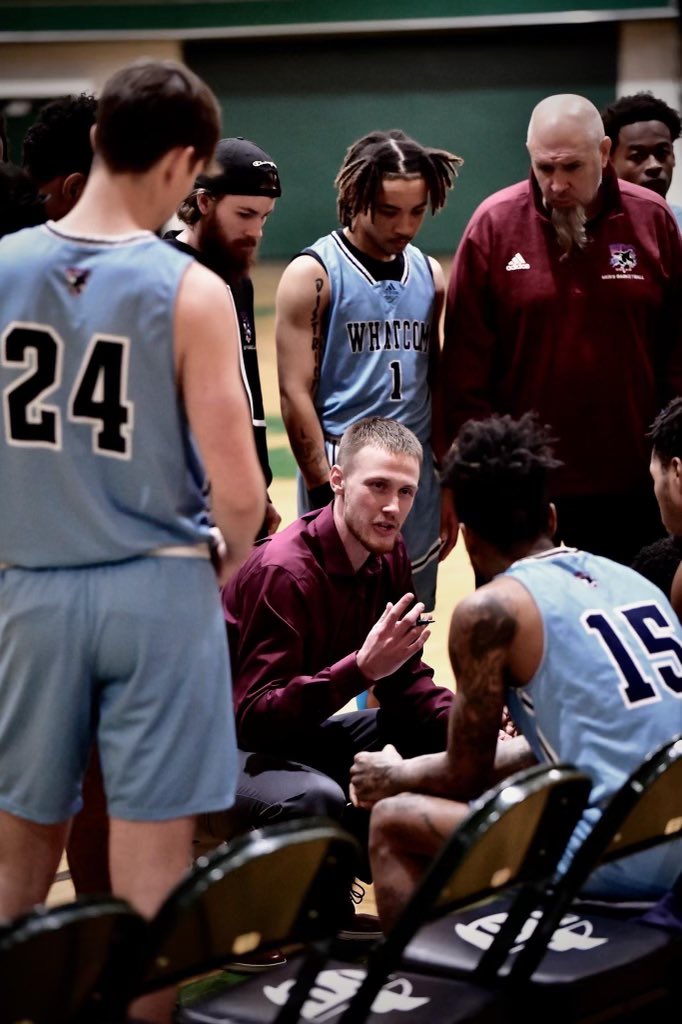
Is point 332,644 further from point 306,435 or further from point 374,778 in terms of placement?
point 306,435

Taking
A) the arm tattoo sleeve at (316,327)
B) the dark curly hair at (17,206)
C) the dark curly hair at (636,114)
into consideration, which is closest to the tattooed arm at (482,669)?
the dark curly hair at (17,206)

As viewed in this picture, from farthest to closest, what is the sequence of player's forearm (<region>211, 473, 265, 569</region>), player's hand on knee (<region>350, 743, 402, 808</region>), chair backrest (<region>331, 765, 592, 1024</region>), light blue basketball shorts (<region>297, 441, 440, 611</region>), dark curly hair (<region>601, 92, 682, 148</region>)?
dark curly hair (<region>601, 92, 682, 148</region>) → light blue basketball shorts (<region>297, 441, 440, 611</region>) → player's hand on knee (<region>350, 743, 402, 808</region>) → player's forearm (<region>211, 473, 265, 569</region>) → chair backrest (<region>331, 765, 592, 1024</region>)

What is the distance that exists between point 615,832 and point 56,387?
1.10m

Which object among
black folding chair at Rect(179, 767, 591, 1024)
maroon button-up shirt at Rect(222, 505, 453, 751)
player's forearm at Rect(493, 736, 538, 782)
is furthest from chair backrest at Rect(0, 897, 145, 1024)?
maroon button-up shirt at Rect(222, 505, 453, 751)

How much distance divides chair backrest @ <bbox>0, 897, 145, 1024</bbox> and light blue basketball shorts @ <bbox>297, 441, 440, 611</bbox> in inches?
104

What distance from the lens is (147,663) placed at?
229 cm

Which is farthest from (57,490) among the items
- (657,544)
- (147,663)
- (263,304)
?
(263,304)

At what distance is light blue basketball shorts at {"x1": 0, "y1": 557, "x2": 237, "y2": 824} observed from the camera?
228 cm

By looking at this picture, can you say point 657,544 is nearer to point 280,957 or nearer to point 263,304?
point 280,957

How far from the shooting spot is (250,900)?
76.7 inches

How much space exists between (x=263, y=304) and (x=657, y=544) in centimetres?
1052

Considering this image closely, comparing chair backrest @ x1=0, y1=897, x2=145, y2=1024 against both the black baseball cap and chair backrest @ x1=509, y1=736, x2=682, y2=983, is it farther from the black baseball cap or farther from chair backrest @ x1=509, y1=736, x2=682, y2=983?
the black baseball cap

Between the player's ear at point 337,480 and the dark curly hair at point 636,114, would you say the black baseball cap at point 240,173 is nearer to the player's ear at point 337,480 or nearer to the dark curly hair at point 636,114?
the player's ear at point 337,480

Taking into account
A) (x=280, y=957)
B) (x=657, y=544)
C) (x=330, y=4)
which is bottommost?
(x=280, y=957)
